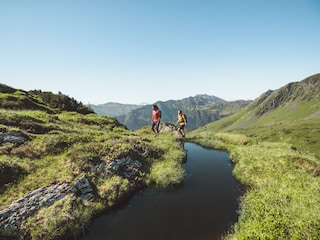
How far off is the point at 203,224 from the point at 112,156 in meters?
9.62

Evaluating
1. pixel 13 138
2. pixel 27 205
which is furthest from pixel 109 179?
pixel 13 138

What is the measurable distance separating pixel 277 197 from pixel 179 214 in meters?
5.46

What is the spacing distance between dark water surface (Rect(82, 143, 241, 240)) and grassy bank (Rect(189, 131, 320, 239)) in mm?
991

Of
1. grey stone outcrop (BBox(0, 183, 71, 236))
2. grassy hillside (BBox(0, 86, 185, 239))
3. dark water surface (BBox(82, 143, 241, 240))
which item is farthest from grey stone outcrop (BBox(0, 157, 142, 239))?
dark water surface (BBox(82, 143, 241, 240))

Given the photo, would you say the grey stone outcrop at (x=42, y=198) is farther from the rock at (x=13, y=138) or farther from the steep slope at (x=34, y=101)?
the steep slope at (x=34, y=101)

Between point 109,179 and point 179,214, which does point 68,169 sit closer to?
point 109,179

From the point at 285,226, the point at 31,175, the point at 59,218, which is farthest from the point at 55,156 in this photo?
the point at 285,226

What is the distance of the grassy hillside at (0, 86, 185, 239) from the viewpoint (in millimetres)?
11414

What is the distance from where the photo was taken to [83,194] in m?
13.7

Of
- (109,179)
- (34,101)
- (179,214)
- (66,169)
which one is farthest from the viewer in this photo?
(34,101)

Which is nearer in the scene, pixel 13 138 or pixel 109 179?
pixel 109 179

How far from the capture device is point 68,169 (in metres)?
15.5

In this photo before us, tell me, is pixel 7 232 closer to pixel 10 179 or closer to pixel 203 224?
pixel 10 179

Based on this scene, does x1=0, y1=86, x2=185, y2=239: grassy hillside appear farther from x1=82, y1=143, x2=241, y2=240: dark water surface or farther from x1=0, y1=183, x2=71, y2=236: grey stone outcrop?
x1=82, y1=143, x2=241, y2=240: dark water surface
